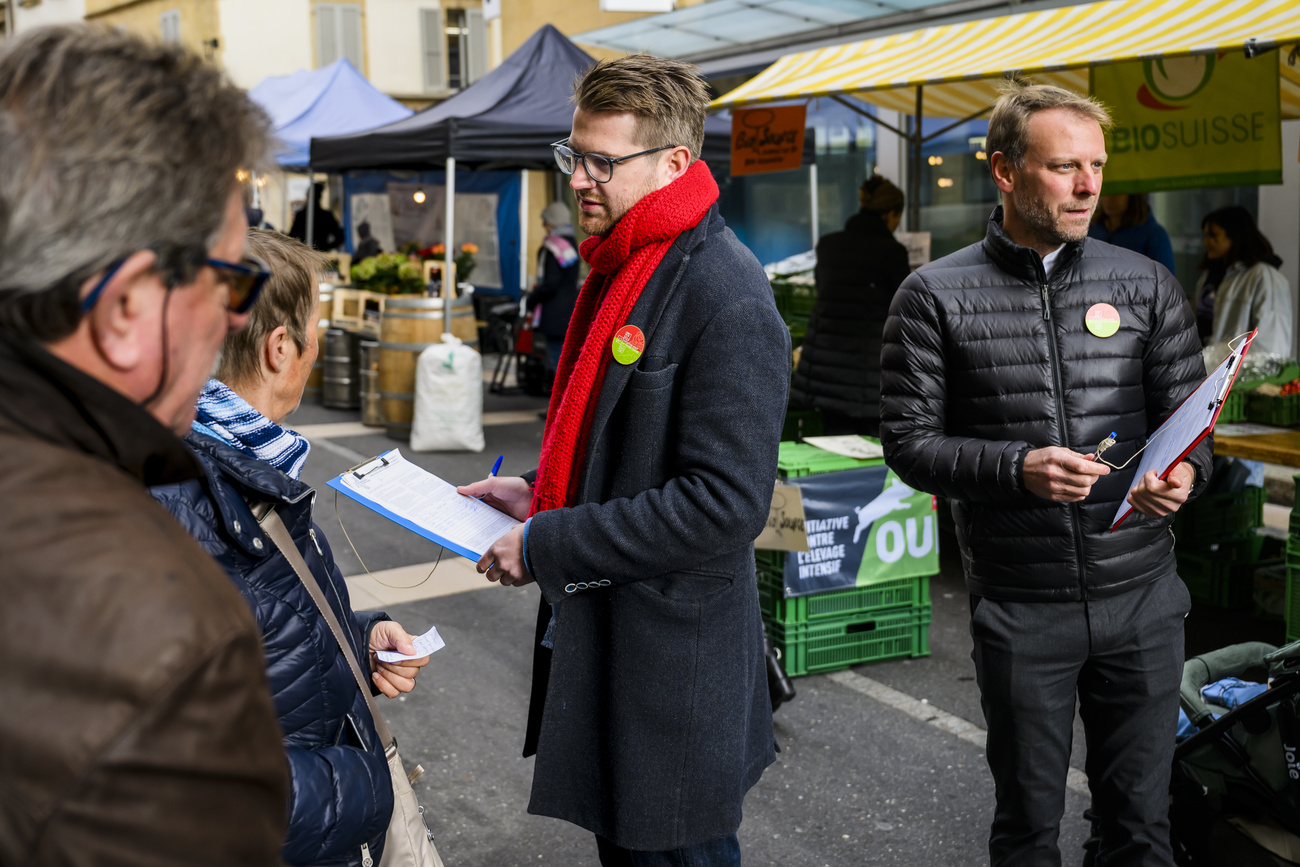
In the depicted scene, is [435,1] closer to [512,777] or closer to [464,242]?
[464,242]

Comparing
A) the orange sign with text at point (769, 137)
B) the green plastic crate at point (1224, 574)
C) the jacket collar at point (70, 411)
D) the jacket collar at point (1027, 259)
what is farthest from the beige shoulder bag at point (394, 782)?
the orange sign with text at point (769, 137)

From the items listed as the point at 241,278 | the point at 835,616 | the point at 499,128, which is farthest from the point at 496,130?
the point at 241,278

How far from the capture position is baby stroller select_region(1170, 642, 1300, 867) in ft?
9.05

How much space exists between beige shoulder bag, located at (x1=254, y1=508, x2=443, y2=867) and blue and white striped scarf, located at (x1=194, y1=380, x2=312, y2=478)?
11 cm

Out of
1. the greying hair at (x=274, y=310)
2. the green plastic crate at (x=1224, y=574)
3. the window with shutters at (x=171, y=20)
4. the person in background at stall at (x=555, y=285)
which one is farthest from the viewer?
the window with shutters at (x=171, y=20)

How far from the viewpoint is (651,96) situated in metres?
2.13

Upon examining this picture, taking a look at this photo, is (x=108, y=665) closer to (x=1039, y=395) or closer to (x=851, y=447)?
(x=1039, y=395)

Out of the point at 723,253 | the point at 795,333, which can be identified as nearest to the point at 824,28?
the point at 795,333

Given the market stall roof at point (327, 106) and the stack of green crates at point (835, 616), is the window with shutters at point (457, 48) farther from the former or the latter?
the stack of green crates at point (835, 616)

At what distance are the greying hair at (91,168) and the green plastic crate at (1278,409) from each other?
18.1 ft

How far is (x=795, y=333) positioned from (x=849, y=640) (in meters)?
3.99

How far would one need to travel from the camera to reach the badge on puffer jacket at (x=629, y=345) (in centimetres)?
205

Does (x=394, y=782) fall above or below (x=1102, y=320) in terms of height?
below

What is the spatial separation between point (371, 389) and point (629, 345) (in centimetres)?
878
